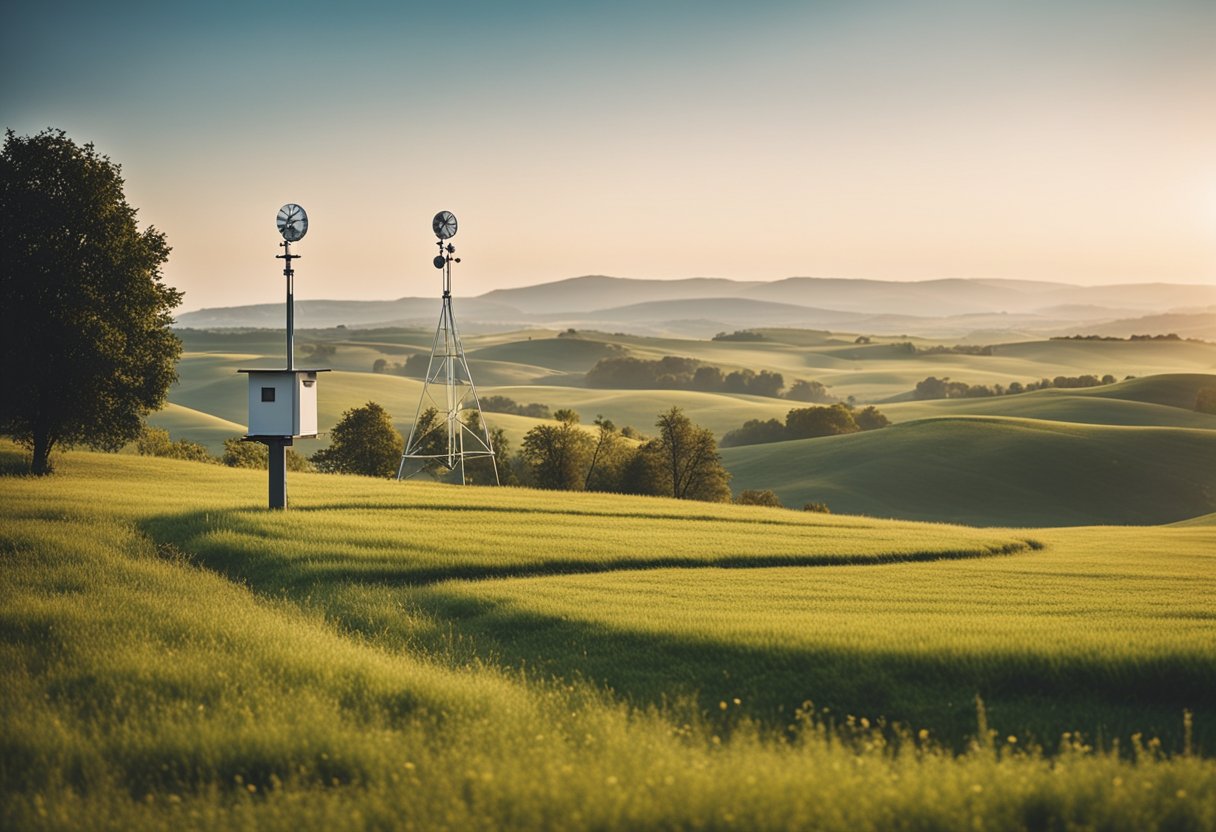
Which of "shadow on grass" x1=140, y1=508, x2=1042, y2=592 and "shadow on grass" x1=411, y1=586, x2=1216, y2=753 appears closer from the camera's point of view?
"shadow on grass" x1=411, y1=586, x2=1216, y2=753

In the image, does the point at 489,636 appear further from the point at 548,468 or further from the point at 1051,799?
the point at 548,468

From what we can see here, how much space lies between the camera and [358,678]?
13039 millimetres

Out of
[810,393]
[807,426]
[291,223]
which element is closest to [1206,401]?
[807,426]

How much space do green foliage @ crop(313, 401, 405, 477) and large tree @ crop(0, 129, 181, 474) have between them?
26.5 metres

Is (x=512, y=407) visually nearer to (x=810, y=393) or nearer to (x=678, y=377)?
(x=678, y=377)

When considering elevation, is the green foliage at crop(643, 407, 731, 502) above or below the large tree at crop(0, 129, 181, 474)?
below

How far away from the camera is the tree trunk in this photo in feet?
120

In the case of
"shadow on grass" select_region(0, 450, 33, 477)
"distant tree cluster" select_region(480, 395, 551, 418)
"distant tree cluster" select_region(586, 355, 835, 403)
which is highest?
"distant tree cluster" select_region(586, 355, 835, 403)

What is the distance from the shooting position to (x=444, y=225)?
1686 inches

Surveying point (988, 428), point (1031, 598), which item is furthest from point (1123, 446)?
point (1031, 598)

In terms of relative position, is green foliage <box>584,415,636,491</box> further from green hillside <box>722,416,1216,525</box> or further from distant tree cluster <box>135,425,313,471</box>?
distant tree cluster <box>135,425,313,471</box>

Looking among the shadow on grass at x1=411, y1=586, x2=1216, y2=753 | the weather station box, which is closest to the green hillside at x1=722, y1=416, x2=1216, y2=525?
the weather station box

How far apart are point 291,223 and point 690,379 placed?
155 m

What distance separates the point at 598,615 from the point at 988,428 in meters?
81.3
